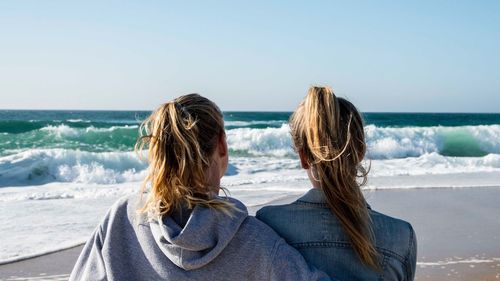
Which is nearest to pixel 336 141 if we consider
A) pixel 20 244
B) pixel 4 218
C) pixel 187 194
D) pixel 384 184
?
pixel 187 194

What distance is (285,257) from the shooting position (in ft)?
5.17

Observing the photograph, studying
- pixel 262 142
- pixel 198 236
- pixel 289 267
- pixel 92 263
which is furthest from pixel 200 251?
pixel 262 142

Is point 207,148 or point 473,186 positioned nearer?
point 207,148

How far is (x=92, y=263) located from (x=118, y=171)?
11.9 meters

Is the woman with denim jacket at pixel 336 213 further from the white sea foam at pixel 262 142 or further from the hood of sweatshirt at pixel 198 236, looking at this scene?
the white sea foam at pixel 262 142

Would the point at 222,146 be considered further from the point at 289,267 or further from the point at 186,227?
the point at 289,267

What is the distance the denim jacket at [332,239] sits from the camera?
1696mm

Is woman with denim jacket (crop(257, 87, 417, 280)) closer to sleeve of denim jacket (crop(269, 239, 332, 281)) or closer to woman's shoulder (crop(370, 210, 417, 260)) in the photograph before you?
woman's shoulder (crop(370, 210, 417, 260))

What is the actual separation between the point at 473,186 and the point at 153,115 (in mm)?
8516

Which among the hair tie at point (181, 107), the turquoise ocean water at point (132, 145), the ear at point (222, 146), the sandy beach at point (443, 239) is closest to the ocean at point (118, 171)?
the turquoise ocean water at point (132, 145)

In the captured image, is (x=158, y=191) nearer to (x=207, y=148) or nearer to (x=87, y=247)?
(x=207, y=148)

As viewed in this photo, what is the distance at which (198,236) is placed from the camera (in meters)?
1.54

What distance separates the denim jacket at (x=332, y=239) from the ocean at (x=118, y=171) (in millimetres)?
538

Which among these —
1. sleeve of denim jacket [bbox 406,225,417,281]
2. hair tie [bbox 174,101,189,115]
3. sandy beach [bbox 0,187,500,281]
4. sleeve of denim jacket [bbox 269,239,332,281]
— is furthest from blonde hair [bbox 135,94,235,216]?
sandy beach [bbox 0,187,500,281]
